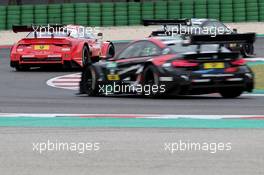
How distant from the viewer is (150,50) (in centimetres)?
1834

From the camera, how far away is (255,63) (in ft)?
98.1

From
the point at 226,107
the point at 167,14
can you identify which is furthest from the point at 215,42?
the point at 167,14

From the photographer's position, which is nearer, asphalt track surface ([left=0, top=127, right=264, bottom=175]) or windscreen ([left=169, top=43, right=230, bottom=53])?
asphalt track surface ([left=0, top=127, right=264, bottom=175])

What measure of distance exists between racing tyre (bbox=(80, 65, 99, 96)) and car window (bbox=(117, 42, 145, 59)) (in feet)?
1.95

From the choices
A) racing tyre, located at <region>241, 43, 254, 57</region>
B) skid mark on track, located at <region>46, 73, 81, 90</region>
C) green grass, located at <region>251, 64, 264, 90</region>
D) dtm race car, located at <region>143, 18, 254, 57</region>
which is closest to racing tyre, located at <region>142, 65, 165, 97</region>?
green grass, located at <region>251, 64, 264, 90</region>

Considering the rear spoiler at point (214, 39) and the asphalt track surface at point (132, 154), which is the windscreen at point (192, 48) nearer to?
the rear spoiler at point (214, 39)

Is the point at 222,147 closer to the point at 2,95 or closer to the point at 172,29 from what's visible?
the point at 2,95

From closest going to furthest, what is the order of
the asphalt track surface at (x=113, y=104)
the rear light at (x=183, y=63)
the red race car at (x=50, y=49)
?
1. the asphalt track surface at (x=113, y=104)
2. the rear light at (x=183, y=63)
3. the red race car at (x=50, y=49)

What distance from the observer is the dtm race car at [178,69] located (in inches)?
682

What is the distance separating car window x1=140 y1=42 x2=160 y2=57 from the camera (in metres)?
18.2

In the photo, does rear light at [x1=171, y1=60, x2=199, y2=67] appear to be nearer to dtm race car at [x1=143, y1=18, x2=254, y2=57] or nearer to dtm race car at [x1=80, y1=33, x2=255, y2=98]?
dtm race car at [x1=80, y1=33, x2=255, y2=98]

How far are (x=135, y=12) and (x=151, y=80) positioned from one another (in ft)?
108

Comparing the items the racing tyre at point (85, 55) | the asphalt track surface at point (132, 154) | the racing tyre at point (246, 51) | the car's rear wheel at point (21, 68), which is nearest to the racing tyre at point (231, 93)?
the asphalt track surface at point (132, 154)

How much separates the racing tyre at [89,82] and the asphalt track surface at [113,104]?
24 cm
